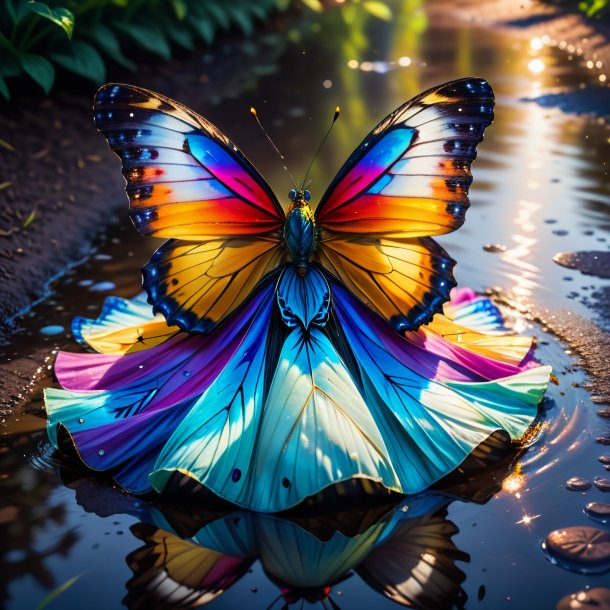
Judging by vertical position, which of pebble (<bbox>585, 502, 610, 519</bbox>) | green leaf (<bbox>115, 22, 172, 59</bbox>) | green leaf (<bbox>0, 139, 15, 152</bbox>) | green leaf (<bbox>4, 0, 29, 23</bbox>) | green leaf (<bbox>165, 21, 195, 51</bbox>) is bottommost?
pebble (<bbox>585, 502, 610, 519</bbox>)

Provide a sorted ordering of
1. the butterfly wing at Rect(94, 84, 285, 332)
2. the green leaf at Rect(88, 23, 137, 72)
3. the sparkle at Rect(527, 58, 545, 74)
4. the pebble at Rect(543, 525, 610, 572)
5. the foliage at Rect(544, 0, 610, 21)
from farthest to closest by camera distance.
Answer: the foliage at Rect(544, 0, 610, 21), the sparkle at Rect(527, 58, 545, 74), the green leaf at Rect(88, 23, 137, 72), the butterfly wing at Rect(94, 84, 285, 332), the pebble at Rect(543, 525, 610, 572)

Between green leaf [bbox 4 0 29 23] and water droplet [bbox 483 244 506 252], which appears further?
green leaf [bbox 4 0 29 23]

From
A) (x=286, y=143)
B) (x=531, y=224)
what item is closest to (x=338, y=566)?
(x=531, y=224)

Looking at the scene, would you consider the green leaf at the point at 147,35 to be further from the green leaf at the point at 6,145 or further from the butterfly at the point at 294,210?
the butterfly at the point at 294,210

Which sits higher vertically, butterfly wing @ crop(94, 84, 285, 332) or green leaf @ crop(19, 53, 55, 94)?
green leaf @ crop(19, 53, 55, 94)

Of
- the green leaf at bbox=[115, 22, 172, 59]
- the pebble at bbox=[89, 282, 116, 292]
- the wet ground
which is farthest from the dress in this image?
the green leaf at bbox=[115, 22, 172, 59]

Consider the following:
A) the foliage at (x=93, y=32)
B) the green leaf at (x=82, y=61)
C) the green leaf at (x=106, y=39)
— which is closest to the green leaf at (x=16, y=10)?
the foliage at (x=93, y=32)

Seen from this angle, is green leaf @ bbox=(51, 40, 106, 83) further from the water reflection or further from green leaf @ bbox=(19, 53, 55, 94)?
Answer: the water reflection
